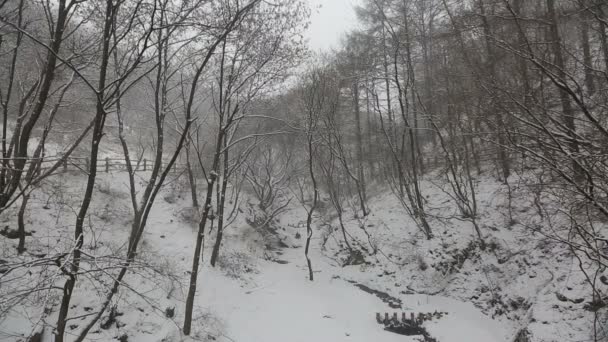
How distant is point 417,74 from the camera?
63.1ft

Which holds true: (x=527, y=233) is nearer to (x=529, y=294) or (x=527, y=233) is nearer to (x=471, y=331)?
(x=529, y=294)

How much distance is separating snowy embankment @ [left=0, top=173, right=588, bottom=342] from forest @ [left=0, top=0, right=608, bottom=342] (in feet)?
0.22

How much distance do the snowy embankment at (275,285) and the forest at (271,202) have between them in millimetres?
69

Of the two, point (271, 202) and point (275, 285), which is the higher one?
point (271, 202)

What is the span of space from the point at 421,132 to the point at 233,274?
51.1 feet

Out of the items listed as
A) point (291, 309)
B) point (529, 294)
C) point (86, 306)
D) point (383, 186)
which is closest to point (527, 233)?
point (529, 294)

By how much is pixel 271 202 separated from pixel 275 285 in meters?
7.23

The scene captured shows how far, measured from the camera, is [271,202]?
61.9ft

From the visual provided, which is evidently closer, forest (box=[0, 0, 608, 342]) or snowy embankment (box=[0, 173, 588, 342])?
forest (box=[0, 0, 608, 342])

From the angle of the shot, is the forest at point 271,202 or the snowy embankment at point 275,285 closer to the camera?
the forest at point 271,202

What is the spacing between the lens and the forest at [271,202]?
4.80 m

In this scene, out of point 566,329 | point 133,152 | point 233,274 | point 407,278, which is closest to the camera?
point 566,329

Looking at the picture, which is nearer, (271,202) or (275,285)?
(275,285)

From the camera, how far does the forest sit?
480 centimetres
